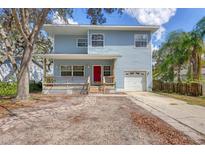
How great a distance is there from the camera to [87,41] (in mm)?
22609

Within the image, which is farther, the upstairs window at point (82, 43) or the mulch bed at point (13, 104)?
the upstairs window at point (82, 43)

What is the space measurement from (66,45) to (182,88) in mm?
11657

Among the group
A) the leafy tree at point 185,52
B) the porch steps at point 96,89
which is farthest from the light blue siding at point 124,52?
the leafy tree at point 185,52

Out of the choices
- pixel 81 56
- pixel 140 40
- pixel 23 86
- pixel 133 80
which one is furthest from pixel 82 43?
pixel 23 86

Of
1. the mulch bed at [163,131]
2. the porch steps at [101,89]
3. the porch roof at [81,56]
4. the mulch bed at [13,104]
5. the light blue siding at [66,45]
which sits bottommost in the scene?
the mulch bed at [163,131]

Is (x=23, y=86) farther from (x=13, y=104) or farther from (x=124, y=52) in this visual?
(x=124, y=52)

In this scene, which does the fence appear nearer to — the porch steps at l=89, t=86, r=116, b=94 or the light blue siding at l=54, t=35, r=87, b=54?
the porch steps at l=89, t=86, r=116, b=94

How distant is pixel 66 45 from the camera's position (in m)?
22.6

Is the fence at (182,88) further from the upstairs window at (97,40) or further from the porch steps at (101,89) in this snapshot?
the upstairs window at (97,40)

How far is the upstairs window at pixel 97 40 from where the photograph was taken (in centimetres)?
2180

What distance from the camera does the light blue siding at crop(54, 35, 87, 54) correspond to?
74.2 feet

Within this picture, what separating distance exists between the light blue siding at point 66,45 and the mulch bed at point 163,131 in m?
15.5

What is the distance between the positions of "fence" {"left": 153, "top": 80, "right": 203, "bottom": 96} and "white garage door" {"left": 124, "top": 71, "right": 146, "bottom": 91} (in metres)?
2.66
